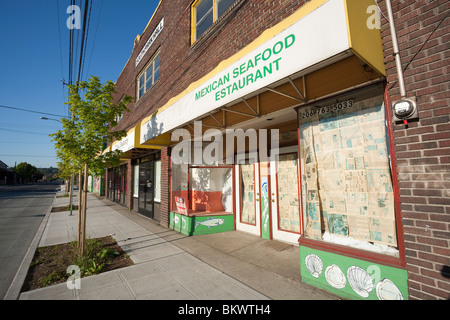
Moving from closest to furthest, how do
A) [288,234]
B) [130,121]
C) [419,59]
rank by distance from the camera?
[419,59] → [288,234] → [130,121]

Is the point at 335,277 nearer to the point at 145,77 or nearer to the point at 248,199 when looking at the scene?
the point at 248,199

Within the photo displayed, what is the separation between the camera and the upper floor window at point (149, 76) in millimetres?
10164

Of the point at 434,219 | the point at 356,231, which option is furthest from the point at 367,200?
the point at 434,219

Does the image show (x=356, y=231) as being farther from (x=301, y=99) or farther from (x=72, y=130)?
(x=72, y=130)

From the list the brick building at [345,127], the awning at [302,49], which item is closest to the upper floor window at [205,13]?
the brick building at [345,127]

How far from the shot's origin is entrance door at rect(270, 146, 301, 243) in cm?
539

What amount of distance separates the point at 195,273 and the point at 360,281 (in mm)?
2618

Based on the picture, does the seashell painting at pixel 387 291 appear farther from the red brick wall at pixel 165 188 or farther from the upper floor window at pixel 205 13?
the upper floor window at pixel 205 13

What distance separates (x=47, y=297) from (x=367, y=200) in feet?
16.0

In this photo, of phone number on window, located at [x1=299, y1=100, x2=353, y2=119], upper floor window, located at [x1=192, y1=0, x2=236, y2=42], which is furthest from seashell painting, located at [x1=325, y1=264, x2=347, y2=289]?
upper floor window, located at [x1=192, y1=0, x2=236, y2=42]

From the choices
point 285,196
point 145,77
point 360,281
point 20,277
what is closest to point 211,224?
point 285,196

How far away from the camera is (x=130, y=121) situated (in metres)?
12.8

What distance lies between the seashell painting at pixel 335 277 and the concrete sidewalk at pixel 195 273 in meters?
0.18

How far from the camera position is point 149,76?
11055 mm
